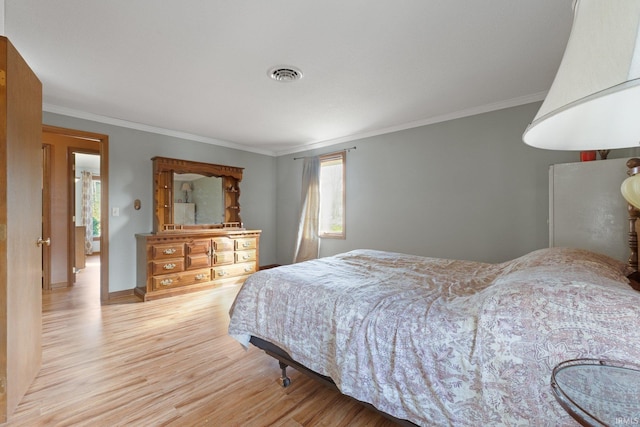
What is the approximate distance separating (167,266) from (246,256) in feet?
4.01

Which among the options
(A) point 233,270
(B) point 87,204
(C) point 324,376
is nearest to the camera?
(C) point 324,376

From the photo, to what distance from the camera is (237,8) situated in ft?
5.50

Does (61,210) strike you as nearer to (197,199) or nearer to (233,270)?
(197,199)

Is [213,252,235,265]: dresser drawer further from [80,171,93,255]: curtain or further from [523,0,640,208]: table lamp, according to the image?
[80,171,93,255]: curtain

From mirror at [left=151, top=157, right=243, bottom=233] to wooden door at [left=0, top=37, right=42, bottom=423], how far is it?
2012mm

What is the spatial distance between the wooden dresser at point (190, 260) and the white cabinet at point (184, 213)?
0.34 m

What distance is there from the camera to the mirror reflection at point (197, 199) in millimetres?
4238

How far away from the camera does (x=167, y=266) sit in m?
3.73

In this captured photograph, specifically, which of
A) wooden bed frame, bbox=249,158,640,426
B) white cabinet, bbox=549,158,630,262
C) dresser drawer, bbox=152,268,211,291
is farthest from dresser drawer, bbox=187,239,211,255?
white cabinet, bbox=549,158,630,262

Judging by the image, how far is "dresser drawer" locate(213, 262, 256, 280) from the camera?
4.25 metres

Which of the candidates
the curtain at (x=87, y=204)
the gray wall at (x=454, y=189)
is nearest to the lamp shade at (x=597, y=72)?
the gray wall at (x=454, y=189)

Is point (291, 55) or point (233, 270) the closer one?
point (291, 55)

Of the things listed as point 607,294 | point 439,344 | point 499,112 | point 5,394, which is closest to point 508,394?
point 439,344

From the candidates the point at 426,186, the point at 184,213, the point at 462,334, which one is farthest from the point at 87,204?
the point at 462,334
